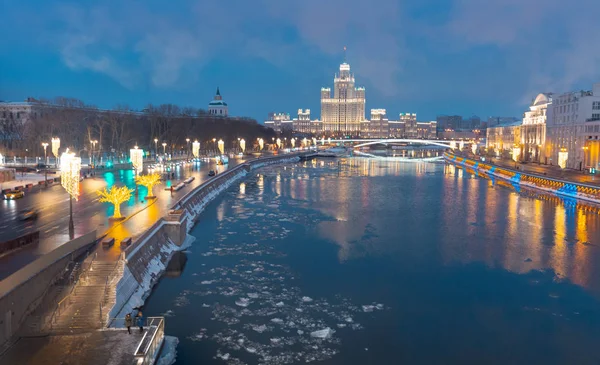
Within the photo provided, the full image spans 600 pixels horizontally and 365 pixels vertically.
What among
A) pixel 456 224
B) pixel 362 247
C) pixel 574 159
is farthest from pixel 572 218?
pixel 574 159

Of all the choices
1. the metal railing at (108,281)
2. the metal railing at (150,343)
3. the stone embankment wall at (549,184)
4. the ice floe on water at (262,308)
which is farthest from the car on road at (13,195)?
the stone embankment wall at (549,184)

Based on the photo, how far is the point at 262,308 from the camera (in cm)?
1315

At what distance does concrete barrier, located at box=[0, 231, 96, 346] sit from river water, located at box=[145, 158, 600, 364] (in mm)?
2607

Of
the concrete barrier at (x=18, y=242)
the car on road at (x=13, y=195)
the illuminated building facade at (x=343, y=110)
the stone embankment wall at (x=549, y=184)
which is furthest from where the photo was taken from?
the illuminated building facade at (x=343, y=110)

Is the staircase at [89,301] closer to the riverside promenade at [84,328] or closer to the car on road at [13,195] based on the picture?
the riverside promenade at [84,328]

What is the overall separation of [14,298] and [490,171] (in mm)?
50582

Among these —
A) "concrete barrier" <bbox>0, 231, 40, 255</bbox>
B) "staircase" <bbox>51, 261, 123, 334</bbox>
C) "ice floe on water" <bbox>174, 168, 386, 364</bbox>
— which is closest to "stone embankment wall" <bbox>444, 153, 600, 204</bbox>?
"ice floe on water" <bbox>174, 168, 386, 364</bbox>

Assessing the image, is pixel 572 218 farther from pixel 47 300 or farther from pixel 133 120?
pixel 133 120

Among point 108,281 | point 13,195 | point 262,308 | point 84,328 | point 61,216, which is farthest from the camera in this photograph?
point 13,195

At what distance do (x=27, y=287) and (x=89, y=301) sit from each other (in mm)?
1377

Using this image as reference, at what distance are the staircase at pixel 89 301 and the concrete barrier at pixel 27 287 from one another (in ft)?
2.10

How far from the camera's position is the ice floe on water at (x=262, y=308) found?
1099cm

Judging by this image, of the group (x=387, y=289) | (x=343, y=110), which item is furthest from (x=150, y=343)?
(x=343, y=110)

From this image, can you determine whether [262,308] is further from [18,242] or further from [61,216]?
[61,216]
